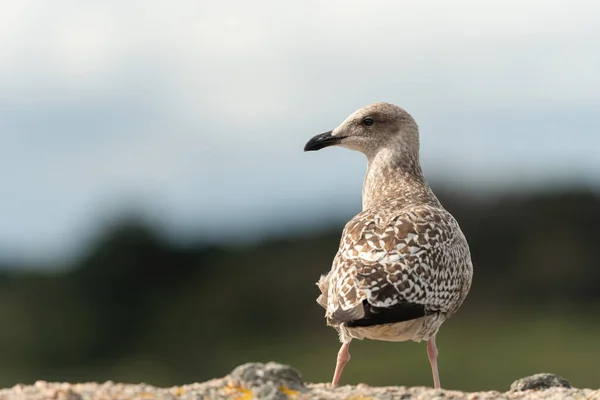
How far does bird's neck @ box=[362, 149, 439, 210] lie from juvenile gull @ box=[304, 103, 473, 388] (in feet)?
0.05

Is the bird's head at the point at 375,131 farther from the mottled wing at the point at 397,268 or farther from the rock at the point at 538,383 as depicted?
the rock at the point at 538,383

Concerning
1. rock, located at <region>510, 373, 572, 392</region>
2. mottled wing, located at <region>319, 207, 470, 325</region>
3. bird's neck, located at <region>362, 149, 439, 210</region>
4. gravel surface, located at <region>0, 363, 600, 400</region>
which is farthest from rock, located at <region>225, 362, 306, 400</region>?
bird's neck, located at <region>362, 149, 439, 210</region>

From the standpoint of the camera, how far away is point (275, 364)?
10539 millimetres

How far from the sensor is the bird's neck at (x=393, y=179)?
615 inches

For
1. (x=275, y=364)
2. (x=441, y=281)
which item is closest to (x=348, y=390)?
(x=275, y=364)

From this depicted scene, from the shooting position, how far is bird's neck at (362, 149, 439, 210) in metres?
15.6

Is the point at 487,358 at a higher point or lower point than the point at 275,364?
lower

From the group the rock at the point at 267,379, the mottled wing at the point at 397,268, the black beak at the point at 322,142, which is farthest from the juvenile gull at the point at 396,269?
the rock at the point at 267,379

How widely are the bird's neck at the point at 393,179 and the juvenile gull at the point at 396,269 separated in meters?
0.01

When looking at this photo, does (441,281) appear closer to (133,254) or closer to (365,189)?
(365,189)

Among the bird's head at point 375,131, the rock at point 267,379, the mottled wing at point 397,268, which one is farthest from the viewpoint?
the bird's head at point 375,131

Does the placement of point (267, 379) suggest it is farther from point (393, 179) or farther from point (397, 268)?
point (393, 179)

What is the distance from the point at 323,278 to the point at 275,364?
3.36 metres

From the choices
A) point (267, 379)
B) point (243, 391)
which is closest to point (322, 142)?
point (267, 379)
